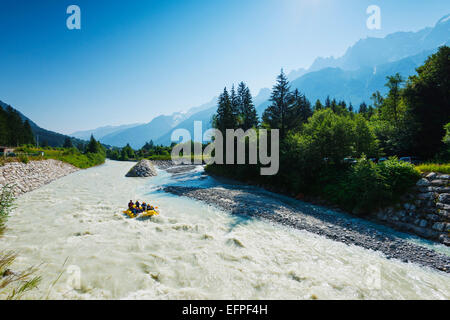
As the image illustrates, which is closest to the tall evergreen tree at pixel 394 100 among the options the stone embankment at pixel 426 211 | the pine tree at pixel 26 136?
the stone embankment at pixel 426 211

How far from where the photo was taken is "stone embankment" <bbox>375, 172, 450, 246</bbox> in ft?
29.0

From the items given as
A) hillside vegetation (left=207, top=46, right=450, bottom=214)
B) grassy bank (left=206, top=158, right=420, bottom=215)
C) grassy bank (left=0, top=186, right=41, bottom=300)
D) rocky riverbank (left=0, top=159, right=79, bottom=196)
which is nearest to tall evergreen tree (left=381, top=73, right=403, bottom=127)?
hillside vegetation (left=207, top=46, right=450, bottom=214)

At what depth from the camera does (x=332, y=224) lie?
10.5 metres

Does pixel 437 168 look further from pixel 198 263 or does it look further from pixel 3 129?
pixel 3 129

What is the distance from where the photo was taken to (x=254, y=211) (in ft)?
41.2

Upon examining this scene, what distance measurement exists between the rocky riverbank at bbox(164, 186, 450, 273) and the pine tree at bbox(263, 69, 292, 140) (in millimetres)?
13059

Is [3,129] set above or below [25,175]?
above

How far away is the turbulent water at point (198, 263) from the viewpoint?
529 cm

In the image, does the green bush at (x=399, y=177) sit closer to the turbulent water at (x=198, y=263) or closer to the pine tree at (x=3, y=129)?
the turbulent water at (x=198, y=263)

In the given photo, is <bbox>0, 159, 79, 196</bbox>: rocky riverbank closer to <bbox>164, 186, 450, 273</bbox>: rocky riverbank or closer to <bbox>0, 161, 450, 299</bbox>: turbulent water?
<bbox>0, 161, 450, 299</bbox>: turbulent water

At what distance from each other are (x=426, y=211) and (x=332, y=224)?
4616 millimetres

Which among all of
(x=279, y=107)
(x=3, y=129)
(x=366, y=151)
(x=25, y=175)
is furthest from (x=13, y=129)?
(x=366, y=151)

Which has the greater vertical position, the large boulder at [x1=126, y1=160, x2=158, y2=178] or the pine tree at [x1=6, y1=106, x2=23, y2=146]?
the pine tree at [x1=6, y1=106, x2=23, y2=146]
